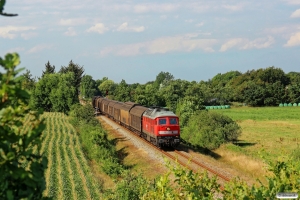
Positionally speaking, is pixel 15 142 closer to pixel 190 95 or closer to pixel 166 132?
pixel 166 132

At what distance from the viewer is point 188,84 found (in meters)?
108

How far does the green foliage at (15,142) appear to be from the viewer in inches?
133

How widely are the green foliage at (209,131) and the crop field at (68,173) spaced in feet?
34.9

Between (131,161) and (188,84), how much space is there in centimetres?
7809

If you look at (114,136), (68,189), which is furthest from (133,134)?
(68,189)

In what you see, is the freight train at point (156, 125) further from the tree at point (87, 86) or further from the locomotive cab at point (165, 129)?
the tree at point (87, 86)

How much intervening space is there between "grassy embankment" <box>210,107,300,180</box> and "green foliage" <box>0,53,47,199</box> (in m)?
10.5

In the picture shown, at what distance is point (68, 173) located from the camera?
2919 cm

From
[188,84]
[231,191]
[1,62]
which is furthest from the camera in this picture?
[188,84]

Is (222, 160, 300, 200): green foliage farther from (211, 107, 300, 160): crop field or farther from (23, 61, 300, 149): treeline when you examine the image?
(23, 61, 300, 149): treeline

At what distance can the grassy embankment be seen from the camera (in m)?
31.4

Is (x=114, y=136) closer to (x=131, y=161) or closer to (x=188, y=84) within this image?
(x=131, y=161)

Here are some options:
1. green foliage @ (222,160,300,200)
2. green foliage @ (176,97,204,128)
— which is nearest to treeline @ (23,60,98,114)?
green foliage @ (176,97,204,128)

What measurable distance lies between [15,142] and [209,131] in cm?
3481
